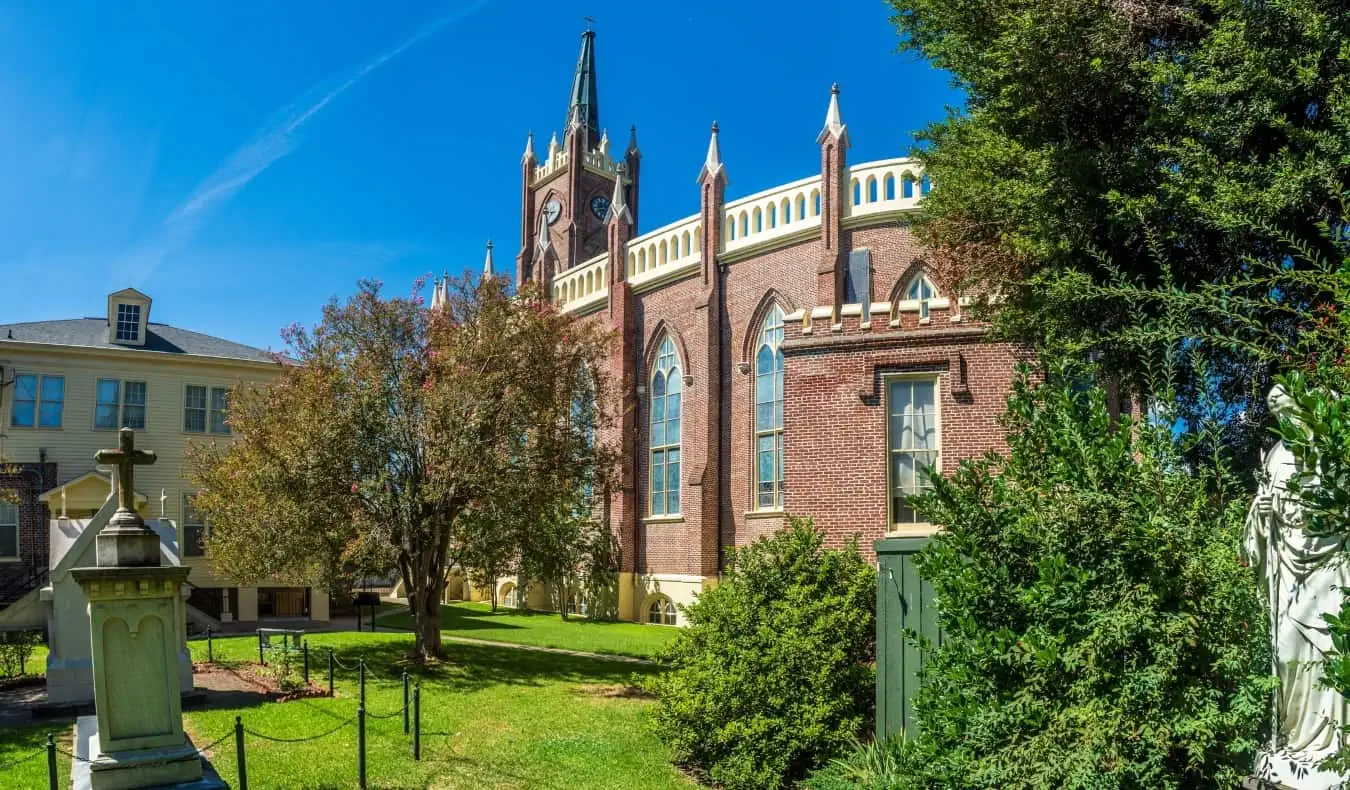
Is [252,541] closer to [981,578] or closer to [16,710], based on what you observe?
[16,710]

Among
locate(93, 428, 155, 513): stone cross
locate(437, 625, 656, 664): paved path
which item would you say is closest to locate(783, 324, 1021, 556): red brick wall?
locate(437, 625, 656, 664): paved path

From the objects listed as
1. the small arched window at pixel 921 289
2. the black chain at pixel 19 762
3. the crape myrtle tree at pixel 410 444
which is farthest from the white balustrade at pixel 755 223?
the black chain at pixel 19 762

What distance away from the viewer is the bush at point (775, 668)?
32.2ft

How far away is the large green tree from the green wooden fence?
3.43 metres

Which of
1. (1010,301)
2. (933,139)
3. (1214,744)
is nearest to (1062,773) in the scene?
(1214,744)

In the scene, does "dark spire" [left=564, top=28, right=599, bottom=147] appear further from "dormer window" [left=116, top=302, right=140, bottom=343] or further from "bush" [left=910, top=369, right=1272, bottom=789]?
"bush" [left=910, top=369, right=1272, bottom=789]

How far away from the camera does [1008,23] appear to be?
485 inches

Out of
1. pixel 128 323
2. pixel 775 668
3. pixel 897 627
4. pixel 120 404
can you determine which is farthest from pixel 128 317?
pixel 897 627

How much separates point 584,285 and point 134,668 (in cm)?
2586

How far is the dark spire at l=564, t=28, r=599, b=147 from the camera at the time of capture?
163 ft

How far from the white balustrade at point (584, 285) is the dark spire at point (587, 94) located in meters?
16.8

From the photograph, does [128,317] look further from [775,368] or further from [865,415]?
[865,415]

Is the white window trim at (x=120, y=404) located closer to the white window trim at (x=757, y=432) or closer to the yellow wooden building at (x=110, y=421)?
the yellow wooden building at (x=110, y=421)

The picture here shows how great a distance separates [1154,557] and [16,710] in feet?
48.4
